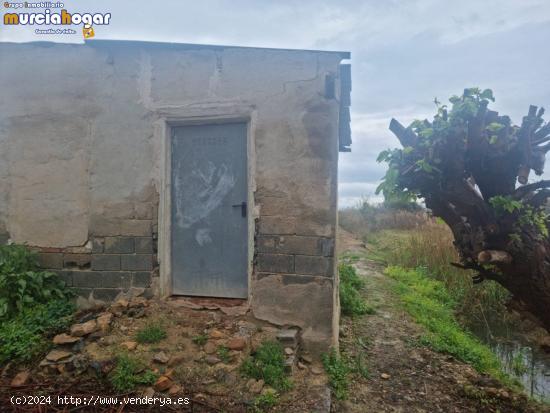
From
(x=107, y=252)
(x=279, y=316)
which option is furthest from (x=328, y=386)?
(x=107, y=252)

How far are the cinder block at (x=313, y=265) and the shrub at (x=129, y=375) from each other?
5.66 ft

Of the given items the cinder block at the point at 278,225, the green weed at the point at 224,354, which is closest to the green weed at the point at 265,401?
the green weed at the point at 224,354

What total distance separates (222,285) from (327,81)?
254 centimetres

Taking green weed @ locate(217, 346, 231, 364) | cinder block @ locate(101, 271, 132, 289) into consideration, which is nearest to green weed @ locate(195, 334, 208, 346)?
green weed @ locate(217, 346, 231, 364)

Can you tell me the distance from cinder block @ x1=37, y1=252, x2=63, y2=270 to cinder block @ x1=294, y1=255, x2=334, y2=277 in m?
2.87

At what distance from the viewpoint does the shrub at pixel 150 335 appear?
3854mm

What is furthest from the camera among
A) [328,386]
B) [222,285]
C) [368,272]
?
[368,272]

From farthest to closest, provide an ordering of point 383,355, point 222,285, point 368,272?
point 368,272 < point 383,355 < point 222,285

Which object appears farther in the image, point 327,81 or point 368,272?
point 368,272

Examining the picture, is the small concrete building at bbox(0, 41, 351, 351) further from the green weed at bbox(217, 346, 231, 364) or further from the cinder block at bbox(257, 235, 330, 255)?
the green weed at bbox(217, 346, 231, 364)

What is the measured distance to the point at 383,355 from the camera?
474cm

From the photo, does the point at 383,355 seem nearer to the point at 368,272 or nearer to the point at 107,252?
the point at 107,252

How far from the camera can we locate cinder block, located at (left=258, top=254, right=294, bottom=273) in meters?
4.12

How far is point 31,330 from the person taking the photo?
397 cm
